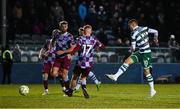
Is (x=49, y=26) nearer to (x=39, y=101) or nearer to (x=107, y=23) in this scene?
(x=107, y=23)

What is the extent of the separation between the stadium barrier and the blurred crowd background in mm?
1142

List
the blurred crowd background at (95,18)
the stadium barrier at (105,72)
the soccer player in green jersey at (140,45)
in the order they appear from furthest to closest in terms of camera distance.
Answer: the blurred crowd background at (95,18) < the stadium barrier at (105,72) < the soccer player in green jersey at (140,45)

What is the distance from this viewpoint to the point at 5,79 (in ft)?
106

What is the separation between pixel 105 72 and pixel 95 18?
3370 millimetres

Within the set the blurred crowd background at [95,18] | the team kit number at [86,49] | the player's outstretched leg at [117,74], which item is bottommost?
the player's outstretched leg at [117,74]

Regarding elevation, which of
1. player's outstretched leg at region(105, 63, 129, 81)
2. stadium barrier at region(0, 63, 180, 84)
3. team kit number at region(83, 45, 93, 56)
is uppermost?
team kit number at region(83, 45, 93, 56)

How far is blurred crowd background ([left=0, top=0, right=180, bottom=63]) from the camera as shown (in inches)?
1310

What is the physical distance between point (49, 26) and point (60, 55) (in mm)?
12529

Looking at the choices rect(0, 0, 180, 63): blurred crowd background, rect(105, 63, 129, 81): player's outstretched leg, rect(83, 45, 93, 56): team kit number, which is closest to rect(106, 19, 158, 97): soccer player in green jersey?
rect(105, 63, 129, 81): player's outstretched leg

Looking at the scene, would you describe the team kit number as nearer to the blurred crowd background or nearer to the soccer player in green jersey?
the soccer player in green jersey

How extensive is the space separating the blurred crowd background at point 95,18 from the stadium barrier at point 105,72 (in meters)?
1.14

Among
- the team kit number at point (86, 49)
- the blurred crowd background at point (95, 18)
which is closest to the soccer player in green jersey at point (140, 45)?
the team kit number at point (86, 49)

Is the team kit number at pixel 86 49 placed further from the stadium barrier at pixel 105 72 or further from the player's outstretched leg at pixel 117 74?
the stadium barrier at pixel 105 72

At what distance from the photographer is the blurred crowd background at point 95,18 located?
109 ft
